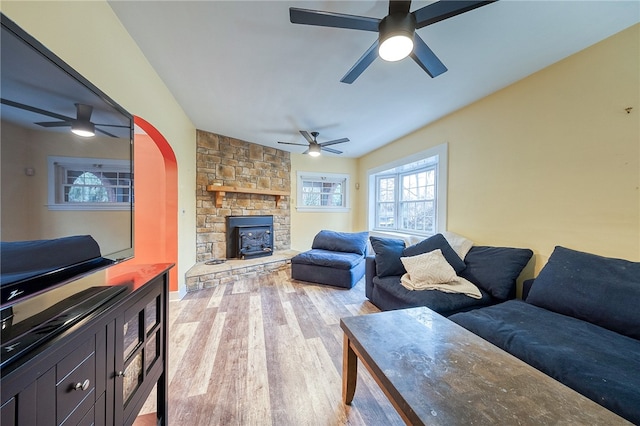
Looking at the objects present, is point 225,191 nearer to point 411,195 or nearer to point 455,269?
point 411,195

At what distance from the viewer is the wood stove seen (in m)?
4.21

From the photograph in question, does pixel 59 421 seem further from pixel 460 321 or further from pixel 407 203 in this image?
pixel 407 203

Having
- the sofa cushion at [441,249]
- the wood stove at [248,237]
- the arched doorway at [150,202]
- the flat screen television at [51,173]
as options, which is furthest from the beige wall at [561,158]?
the arched doorway at [150,202]

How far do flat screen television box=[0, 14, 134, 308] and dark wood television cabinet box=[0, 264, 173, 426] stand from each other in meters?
0.17

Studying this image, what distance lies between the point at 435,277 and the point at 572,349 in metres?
1.06

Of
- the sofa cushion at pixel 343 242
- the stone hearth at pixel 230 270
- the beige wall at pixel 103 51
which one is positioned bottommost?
the stone hearth at pixel 230 270

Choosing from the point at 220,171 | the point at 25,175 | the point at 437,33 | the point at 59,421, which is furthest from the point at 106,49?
the point at 220,171

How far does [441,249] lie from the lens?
2547 millimetres

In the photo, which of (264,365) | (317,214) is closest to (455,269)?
(264,365)

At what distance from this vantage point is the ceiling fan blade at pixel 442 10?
3.77ft

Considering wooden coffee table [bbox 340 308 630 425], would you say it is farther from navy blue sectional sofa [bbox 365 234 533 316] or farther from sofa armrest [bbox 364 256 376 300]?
sofa armrest [bbox 364 256 376 300]

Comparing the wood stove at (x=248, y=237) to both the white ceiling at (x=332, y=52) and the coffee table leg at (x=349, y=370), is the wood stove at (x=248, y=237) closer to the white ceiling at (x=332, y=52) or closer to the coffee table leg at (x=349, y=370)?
the white ceiling at (x=332, y=52)

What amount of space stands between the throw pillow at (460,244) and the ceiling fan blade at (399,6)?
230cm

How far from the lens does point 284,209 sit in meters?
5.00
